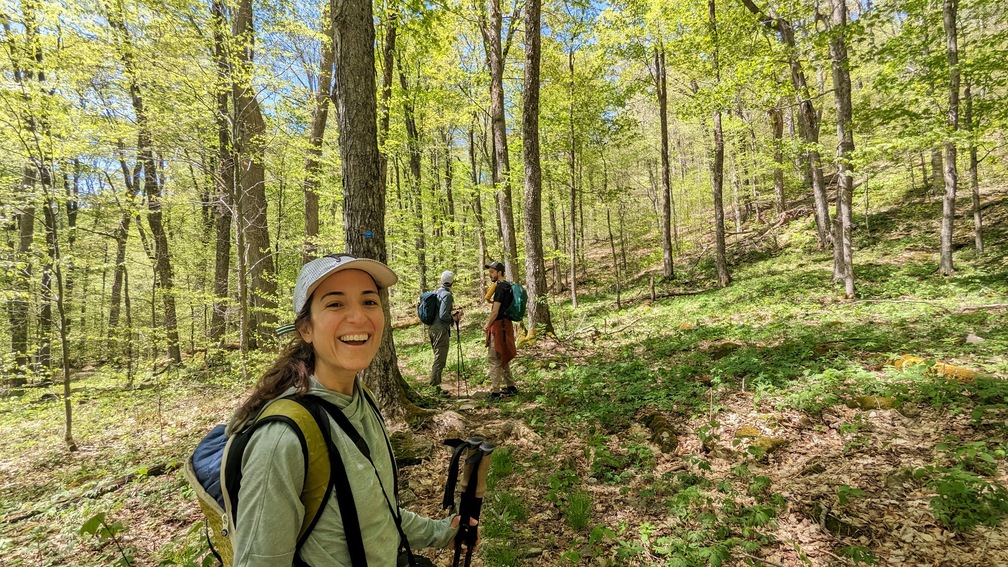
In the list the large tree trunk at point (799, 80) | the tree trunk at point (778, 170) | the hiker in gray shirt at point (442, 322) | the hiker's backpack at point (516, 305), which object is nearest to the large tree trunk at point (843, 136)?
the large tree trunk at point (799, 80)

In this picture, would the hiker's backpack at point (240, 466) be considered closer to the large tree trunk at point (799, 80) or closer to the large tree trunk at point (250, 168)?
the large tree trunk at point (250, 168)

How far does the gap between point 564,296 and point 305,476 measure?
1908 cm

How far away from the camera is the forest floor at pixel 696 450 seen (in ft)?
10.6

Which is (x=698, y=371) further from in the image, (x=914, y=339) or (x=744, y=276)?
(x=744, y=276)

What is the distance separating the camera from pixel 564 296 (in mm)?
19906

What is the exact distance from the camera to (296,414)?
1.21 meters

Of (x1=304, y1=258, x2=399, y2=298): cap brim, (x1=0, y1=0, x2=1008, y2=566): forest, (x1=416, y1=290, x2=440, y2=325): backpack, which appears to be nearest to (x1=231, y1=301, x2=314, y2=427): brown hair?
(x1=304, y1=258, x2=399, y2=298): cap brim

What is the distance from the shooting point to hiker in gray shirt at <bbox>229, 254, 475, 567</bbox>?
1093 millimetres

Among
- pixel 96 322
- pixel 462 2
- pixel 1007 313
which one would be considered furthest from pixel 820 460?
pixel 96 322

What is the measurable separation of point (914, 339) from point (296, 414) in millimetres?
8994

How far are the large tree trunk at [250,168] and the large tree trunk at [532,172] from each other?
5.78m

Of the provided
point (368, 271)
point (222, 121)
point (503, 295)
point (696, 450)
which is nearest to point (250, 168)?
point (222, 121)

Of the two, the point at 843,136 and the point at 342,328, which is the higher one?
the point at 843,136

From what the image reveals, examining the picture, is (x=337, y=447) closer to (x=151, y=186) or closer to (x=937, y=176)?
(x=151, y=186)
